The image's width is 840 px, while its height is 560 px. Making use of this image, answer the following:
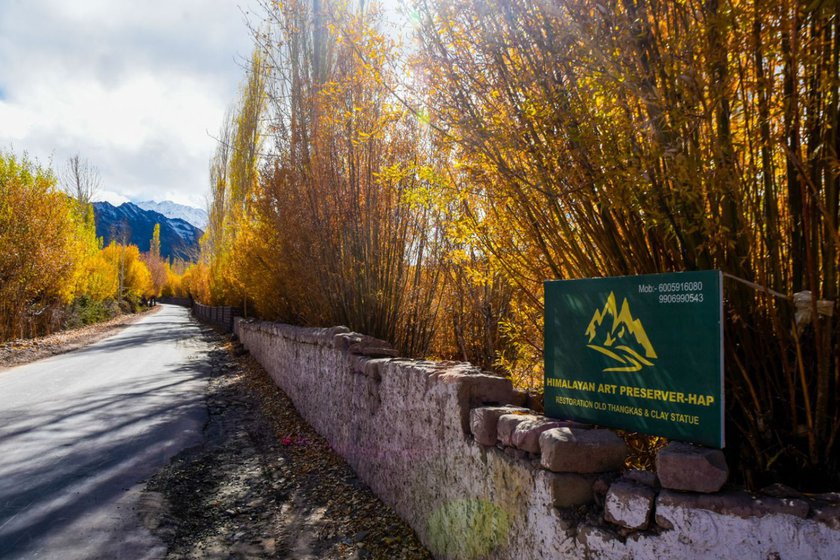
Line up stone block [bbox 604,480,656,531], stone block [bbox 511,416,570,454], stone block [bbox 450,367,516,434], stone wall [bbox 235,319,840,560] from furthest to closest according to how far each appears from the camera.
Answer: stone block [bbox 450,367,516,434] → stone block [bbox 511,416,570,454] → stone block [bbox 604,480,656,531] → stone wall [bbox 235,319,840,560]

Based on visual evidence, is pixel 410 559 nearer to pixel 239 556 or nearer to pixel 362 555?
pixel 362 555

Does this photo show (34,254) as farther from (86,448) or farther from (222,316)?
(86,448)

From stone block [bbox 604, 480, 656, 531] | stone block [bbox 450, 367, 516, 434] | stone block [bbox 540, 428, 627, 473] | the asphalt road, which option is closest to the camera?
stone block [bbox 604, 480, 656, 531]

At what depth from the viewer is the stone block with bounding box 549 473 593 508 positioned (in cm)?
209

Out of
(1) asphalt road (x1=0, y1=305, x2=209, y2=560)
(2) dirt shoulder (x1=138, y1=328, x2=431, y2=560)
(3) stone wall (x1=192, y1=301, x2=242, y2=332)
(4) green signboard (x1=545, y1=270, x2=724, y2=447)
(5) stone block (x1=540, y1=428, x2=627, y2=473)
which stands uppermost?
(4) green signboard (x1=545, y1=270, x2=724, y2=447)

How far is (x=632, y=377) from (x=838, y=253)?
0.88 m

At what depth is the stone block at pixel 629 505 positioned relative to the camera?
71.9 inches

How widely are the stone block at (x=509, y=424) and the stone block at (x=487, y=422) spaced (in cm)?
5

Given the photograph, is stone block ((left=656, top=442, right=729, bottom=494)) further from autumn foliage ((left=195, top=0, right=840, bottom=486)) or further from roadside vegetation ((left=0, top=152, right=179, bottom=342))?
roadside vegetation ((left=0, top=152, right=179, bottom=342))

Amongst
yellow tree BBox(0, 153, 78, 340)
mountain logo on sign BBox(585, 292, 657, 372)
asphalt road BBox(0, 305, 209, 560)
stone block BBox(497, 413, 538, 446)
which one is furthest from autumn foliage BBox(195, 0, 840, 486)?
yellow tree BBox(0, 153, 78, 340)

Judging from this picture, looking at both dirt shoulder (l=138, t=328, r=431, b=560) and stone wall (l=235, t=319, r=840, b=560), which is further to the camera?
dirt shoulder (l=138, t=328, r=431, b=560)

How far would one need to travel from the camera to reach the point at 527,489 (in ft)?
7.59

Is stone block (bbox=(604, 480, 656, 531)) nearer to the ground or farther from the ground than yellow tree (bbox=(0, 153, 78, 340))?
nearer to the ground

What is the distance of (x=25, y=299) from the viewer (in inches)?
722
